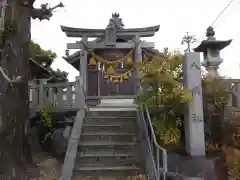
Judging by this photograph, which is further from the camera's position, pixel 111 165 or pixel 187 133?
pixel 111 165

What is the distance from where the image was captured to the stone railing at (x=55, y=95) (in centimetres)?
1194

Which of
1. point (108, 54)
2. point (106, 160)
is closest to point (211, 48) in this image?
point (106, 160)

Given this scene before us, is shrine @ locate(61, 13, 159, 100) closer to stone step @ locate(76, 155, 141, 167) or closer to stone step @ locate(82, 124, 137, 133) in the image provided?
stone step @ locate(82, 124, 137, 133)

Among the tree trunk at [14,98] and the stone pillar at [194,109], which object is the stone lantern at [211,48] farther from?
the tree trunk at [14,98]

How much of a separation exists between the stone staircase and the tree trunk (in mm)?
2086

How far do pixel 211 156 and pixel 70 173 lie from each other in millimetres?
3645

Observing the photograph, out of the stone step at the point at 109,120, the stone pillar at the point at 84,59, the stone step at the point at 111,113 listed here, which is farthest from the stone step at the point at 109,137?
the stone pillar at the point at 84,59

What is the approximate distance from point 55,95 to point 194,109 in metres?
Answer: 6.70

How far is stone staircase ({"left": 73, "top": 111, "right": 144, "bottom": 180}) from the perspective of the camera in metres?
8.33

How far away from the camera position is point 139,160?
8750 mm

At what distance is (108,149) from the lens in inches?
363

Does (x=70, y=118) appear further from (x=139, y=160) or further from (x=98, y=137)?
(x=139, y=160)

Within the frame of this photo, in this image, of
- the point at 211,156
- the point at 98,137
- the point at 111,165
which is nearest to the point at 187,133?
the point at 211,156

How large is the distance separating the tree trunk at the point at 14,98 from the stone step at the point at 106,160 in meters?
2.08
